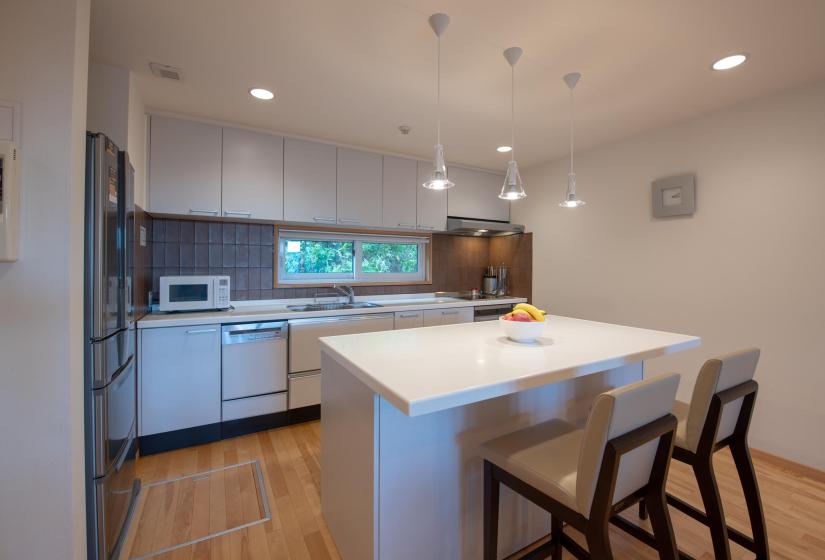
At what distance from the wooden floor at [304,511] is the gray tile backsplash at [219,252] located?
1290mm

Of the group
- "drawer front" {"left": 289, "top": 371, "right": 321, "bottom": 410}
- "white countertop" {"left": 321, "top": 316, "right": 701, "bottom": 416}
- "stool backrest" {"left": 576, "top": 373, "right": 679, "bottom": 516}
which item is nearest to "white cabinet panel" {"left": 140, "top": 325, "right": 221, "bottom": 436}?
"drawer front" {"left": 289, "top": 371, "right": 321, "bottom": 410}

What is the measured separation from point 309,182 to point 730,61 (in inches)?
113

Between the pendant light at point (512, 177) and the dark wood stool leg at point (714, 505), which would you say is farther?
the pendant light at point (512, 177)

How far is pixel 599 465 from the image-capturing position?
38.1 inches

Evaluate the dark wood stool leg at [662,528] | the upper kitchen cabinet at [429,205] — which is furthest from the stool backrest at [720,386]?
the upper kitchen cabinet at [429,205]

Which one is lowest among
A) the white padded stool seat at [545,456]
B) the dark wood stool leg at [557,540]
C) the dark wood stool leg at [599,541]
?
the dark wood stool leg at [557,540]

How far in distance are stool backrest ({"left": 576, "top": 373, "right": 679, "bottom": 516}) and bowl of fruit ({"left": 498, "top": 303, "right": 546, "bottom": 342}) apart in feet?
1.85

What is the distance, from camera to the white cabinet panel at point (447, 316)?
3445 millimetres

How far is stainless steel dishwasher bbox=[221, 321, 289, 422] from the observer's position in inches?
101

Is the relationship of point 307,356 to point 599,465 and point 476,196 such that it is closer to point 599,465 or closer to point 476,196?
point 599,465

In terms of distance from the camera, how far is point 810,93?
2199 mm

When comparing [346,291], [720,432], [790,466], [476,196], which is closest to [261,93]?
[346,291]

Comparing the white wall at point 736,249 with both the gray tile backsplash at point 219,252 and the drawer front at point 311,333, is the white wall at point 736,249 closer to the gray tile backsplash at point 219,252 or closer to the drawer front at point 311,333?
the drawer front at point 311,333

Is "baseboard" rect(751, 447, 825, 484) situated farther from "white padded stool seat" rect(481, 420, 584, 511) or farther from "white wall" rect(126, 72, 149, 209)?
"white wall" rect(126, 72, 149, 209)
